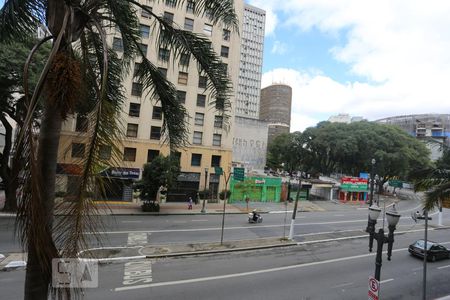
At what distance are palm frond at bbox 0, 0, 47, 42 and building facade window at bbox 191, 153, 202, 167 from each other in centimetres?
3164

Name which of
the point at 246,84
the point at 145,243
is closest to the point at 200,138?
the point at 145,243

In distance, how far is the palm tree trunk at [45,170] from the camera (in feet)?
9.44

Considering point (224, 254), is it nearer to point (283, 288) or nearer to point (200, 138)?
point (283, 288)

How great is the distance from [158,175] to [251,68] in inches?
4301

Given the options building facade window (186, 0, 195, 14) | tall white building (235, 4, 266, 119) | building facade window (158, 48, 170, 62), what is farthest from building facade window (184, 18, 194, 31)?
tall white building (235, 4, 266, 119)

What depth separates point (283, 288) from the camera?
12758 millimetres

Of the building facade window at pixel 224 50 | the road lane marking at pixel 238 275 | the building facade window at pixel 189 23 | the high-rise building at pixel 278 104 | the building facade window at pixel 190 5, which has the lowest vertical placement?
the road lane marking at pixel 238 275

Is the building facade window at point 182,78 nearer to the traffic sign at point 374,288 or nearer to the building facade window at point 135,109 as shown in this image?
the building facade window at point 135,109

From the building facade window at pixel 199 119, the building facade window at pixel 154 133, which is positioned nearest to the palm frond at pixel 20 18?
the building facade window at pixel 154 133

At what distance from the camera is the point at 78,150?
2482 mm

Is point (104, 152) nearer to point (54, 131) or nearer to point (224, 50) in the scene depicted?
point (54, 131)

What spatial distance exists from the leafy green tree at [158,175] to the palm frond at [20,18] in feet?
75.5

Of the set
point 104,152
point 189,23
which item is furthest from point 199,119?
point 104,152

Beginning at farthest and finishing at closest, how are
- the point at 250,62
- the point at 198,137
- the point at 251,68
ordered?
1. the point at 251,68
2. the point at 250,62
3. the point at 198,137
